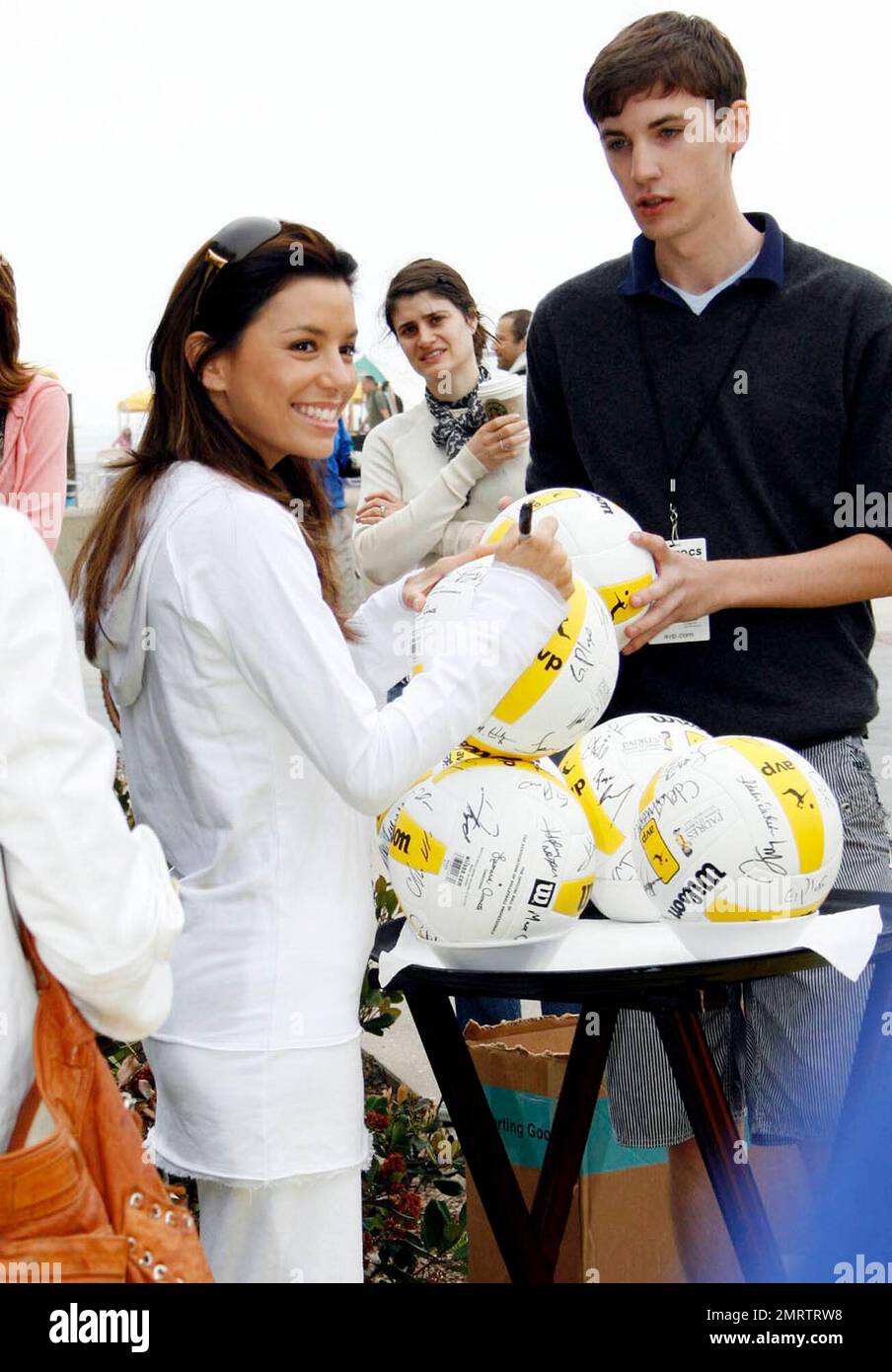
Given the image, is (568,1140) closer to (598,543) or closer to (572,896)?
(572,896)

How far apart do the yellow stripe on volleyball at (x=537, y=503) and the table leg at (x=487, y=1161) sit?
77cm

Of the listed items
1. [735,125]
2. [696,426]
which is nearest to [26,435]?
[696,426]

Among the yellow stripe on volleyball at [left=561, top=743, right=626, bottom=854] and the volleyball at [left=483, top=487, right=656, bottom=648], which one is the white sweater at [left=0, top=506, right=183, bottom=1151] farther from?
the volleyball at [left=483, top=487, right=656, bottom=648]

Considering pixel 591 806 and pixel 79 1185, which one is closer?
pixel 79 1185

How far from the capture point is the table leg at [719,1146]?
2.47 meters

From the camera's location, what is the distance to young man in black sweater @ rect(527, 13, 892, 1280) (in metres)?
2.80

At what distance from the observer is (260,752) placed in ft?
7.18

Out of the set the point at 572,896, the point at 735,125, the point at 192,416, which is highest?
the point at 735,125

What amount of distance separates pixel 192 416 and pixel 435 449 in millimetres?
→ 2420

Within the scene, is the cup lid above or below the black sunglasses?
below

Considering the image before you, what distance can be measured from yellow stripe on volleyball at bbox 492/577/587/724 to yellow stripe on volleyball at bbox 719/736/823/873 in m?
0.28

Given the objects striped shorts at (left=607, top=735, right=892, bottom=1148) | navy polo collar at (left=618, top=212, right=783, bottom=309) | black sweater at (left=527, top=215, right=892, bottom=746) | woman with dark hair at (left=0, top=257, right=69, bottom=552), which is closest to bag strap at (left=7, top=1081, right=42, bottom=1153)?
striped shorts at (left=607, top=735, right=892, bottom=1148)

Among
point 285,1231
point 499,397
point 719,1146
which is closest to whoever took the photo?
point 285,1231
